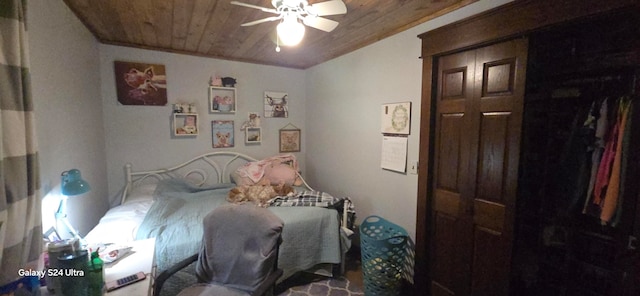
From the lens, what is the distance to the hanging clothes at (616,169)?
1.42 meters

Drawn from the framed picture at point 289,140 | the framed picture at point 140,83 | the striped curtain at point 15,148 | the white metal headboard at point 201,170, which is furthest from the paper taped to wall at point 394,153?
the framed picture at point 140,83

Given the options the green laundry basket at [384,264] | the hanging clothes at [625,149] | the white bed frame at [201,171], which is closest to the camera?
the hanging clothes at [625,149]

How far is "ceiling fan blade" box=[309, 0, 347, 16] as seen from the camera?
1.52 meters

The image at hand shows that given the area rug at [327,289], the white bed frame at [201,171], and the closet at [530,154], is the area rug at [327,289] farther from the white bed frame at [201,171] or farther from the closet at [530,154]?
the white bed frame at [201,171]

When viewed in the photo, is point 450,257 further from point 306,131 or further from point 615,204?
point 306,131

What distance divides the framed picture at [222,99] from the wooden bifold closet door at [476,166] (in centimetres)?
260

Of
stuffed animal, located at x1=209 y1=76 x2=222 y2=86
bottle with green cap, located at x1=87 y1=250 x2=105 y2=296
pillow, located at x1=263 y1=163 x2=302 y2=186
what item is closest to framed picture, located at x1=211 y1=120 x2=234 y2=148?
stuffed animal, located at x1=209 y1=76 x2=222 y2=86

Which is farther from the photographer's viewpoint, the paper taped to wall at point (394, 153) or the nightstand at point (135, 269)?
the paper taped to wall at point (394, 153)

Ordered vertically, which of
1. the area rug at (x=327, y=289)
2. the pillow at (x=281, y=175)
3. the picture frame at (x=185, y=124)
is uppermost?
the picture frame at (x=185, y=124)

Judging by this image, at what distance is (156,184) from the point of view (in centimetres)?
292

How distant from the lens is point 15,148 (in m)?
1.07

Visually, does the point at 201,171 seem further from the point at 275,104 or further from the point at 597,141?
the point at 597,141

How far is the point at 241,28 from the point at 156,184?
1984mm

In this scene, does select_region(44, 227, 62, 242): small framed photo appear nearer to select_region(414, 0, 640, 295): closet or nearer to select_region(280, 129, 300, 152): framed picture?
select_region(414, 0, 640, 295): closet
